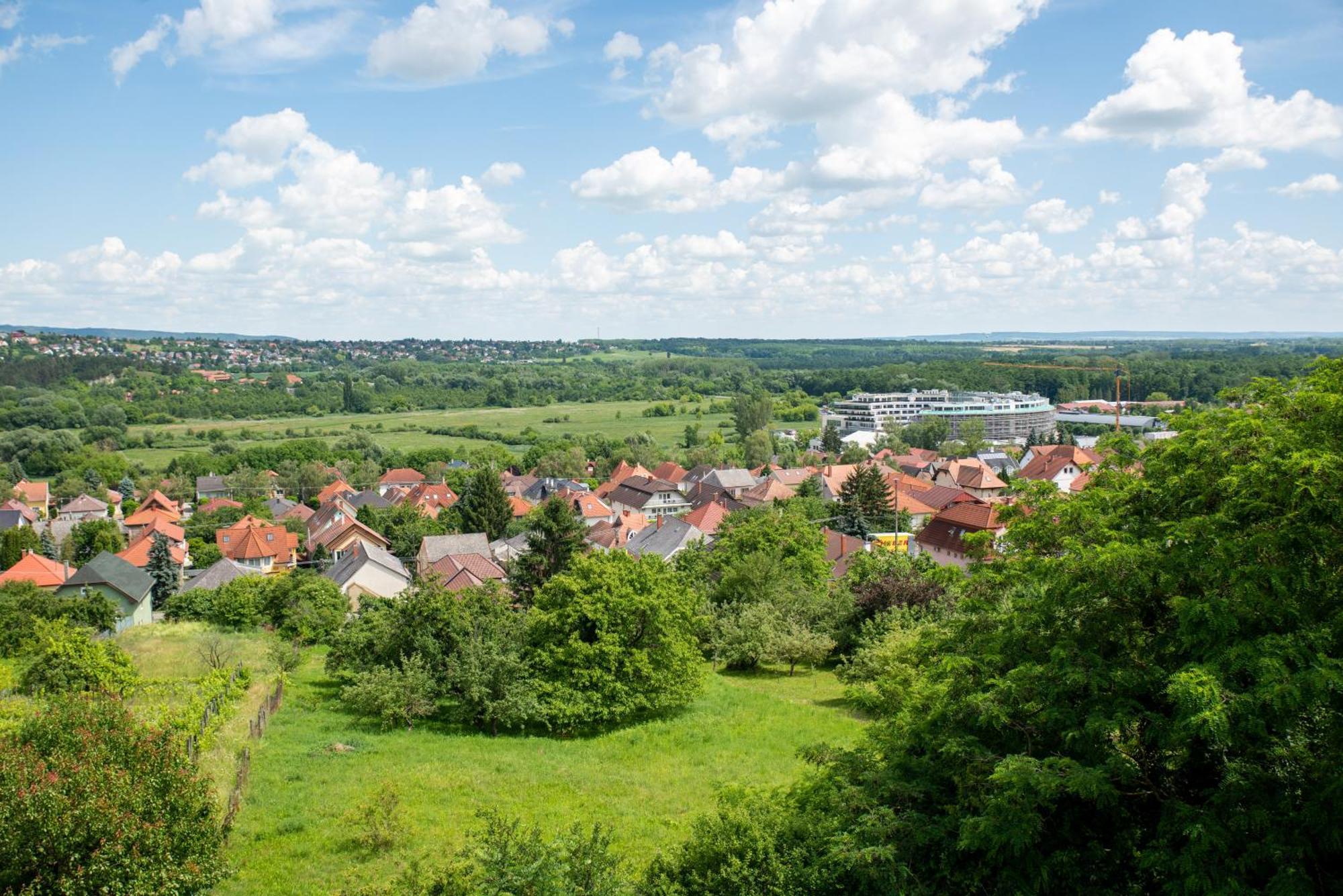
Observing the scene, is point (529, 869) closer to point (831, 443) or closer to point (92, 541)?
point (92, 541)

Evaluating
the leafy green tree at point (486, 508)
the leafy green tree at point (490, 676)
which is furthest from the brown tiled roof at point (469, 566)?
the leafy green tree at point (490, 676)

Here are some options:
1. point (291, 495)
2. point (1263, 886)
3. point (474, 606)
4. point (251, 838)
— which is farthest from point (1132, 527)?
point (291, 495)

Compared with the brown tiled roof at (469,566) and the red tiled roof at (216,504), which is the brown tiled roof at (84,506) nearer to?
the red tiled roof at (216,504)

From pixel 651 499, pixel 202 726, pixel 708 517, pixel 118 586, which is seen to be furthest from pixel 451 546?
pixel 202 726

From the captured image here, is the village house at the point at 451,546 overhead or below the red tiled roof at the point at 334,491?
overhead

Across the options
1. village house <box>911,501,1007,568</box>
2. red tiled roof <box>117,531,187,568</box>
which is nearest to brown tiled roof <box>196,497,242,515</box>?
red tiled roof <box>117,531,187,568</box>

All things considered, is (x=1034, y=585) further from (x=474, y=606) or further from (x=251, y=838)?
(x=474, y=606)
